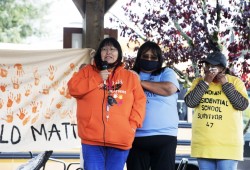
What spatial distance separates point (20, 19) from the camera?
68.3ft

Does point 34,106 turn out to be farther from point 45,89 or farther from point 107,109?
point 107,109

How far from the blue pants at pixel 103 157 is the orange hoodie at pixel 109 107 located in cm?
5

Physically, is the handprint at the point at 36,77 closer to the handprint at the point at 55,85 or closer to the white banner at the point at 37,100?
the white banner at the point at 37,100

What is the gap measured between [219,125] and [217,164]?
1.14 ft

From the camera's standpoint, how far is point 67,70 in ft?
21.0

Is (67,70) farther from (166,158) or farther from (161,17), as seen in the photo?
(166,158)

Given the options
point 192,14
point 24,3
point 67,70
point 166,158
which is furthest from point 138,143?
point 24,3

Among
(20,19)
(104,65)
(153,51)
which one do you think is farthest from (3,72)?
(20,19)

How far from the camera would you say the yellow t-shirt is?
5.22 m

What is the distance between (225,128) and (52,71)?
206 centimetres

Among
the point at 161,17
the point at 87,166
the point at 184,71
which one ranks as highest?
the point at 161,17

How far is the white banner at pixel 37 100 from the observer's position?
621 centimetres

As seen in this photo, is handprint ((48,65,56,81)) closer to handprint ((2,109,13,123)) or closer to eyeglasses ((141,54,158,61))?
handprint ((2,109,13,123))

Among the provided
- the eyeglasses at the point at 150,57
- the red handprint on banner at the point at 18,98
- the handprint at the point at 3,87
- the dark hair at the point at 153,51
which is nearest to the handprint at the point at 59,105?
the red handprint on banner at the point at 18,98
